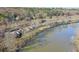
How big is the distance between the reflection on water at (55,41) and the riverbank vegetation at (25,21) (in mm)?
63

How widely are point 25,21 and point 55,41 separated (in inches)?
13.9

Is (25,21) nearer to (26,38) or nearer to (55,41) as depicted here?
(26,38)

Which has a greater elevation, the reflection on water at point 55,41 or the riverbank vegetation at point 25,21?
the riverbank vegetation at point 25,21

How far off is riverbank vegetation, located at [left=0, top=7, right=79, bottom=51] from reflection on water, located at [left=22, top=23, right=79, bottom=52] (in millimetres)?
63

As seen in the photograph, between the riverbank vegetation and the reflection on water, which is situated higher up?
the riverbank vegetation

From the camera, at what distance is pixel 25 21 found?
1401mm

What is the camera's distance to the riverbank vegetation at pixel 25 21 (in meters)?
1.38

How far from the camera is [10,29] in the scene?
1.39m

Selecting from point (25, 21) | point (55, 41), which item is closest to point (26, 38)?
point (25, 21)

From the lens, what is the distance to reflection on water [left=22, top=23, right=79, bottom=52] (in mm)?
1374

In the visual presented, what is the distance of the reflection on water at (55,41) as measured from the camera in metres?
1.37
